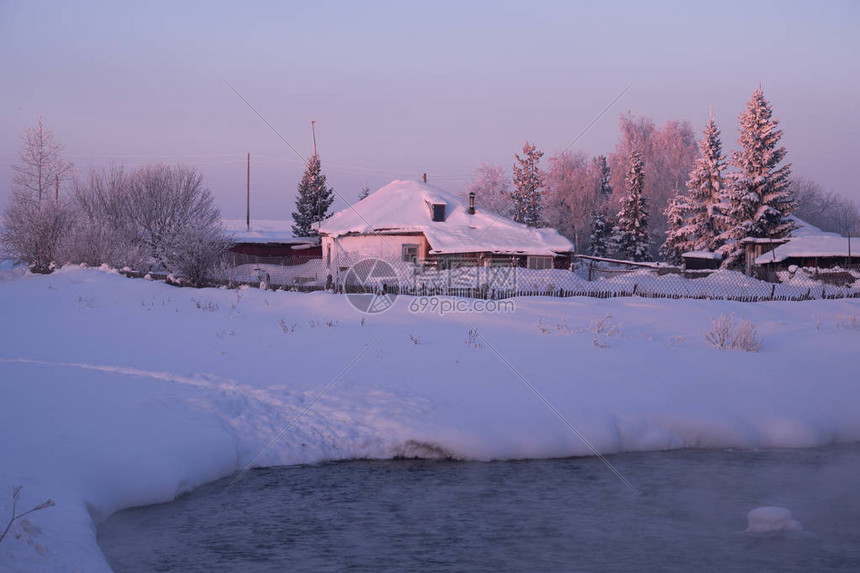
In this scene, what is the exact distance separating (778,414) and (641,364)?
2.40m

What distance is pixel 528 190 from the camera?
6291 centimetres

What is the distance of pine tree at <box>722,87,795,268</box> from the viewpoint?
133ft

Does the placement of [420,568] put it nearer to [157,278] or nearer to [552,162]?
[157,278]

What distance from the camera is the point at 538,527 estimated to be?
612 centimetres

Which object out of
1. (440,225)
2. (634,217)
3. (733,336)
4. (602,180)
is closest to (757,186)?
(634,217)

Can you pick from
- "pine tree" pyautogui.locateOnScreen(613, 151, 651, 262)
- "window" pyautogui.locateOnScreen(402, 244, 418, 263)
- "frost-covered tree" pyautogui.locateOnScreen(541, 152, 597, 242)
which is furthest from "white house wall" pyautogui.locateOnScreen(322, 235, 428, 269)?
"frost-covered tree" pyautogui.locateOnScreen(541, 152, 597, 242)

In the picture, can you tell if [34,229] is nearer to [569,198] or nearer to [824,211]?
[569,198]

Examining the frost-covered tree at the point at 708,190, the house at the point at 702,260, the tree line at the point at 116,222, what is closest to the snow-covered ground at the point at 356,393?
the tree line at the point at 116,222

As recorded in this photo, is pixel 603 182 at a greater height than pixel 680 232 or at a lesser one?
greater

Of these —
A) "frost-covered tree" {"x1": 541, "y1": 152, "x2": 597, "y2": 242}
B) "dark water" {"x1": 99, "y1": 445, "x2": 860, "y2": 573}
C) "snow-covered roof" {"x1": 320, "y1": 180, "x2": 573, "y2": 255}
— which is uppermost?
"frost-covered tree" {"x1": 541, "y1": 152, "x2": 597, "y2": 242}

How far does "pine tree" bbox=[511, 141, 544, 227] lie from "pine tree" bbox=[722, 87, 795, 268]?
74.3ft

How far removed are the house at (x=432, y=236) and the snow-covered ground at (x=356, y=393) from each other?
20543mm

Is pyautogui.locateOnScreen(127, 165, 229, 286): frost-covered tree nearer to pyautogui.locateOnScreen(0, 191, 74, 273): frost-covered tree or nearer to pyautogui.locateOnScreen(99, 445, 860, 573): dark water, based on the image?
pyautogui.locateOnScreen(0, 191, 74, 273): frost-covered tree

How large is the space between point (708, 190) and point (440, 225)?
19083mm
